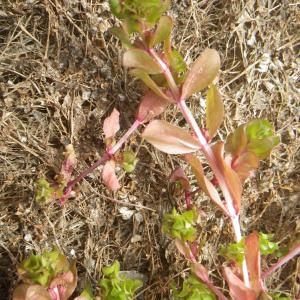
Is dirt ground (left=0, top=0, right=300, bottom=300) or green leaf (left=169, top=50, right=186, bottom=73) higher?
green leaf (left=169, top=50, right=186, bottom=73)

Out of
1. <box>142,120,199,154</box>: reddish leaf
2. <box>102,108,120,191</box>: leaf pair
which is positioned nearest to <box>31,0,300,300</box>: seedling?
<box>142,120,199,154</box>: reddish leaf

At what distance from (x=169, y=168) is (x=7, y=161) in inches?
15.0

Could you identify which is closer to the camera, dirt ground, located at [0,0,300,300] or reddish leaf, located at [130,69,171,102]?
reddish leaf, located at [130,69,171,102]

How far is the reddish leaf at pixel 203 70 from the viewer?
1.00 metres

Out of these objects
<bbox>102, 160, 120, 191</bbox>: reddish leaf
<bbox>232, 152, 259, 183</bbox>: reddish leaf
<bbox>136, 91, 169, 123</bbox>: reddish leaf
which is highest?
<bbox>136, 91, 169, 123</bbox>: reddish leaf

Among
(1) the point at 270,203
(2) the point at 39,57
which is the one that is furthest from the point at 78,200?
(1) the point at 270,203

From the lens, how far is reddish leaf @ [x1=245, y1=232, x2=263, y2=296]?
3.38 feet

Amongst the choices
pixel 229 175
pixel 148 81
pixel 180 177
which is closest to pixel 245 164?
pixel 229 175

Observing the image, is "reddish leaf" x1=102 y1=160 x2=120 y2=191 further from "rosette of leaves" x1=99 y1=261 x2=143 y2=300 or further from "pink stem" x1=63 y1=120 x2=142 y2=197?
"rosette of leaves" x1=99 y1=261 x2=143 y2=300

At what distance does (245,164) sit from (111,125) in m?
0.31

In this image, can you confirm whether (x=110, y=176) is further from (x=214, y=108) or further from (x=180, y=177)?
(x=214, y=108)

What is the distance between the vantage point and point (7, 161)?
3.78 ft

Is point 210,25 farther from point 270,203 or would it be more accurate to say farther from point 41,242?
point 41,242

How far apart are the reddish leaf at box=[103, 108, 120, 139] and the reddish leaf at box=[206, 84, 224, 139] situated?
0.21 m
